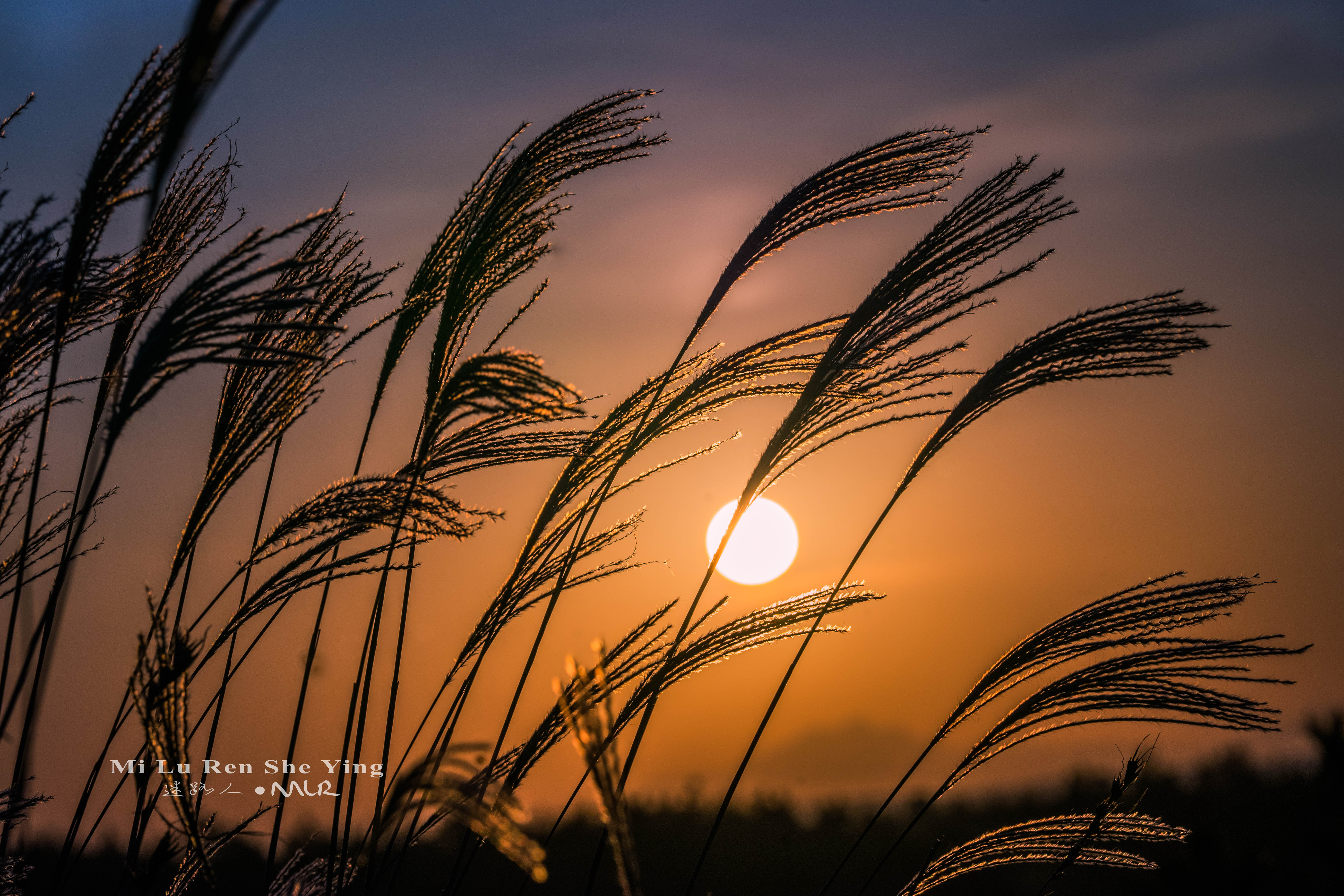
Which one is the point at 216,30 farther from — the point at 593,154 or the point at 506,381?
the point at 593,154

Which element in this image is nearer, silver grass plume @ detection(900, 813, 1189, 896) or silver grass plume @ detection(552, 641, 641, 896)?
silver grass plume @ detection(552, 641, 641, 896)

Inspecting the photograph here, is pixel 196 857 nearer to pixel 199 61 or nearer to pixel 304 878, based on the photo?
pixel 304 878

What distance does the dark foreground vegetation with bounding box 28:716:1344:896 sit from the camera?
949cm

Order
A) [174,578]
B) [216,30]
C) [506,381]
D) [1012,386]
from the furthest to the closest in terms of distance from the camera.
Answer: [1012,386]
[174,578]
[506,381]
[216,30]

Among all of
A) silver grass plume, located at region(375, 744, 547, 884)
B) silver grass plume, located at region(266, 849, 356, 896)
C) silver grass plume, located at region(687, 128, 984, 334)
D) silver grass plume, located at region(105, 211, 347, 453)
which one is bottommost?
silver grass plume, located at region(266, 849, 356, 896)

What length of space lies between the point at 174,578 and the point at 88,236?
558 mm

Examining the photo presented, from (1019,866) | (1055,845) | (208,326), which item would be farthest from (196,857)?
(1019,866)

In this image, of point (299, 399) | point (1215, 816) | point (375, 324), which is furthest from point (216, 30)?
point (1215, 816)

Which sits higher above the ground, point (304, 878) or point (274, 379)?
point (274, 379)

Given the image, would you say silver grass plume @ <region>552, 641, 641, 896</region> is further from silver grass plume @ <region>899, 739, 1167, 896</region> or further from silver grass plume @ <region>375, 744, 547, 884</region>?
silver grass plume @ <region>899, 739, 1167, 896</region>

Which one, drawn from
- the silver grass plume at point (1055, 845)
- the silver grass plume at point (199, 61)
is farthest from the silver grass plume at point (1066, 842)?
the silver grass plume at point (199, 61)

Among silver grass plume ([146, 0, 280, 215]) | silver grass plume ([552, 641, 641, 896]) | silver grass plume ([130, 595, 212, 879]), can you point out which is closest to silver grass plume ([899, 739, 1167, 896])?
silver grass plume ([552, 641, 641, 896])

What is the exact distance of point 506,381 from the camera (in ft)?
3.59

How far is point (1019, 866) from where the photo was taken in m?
7.09
